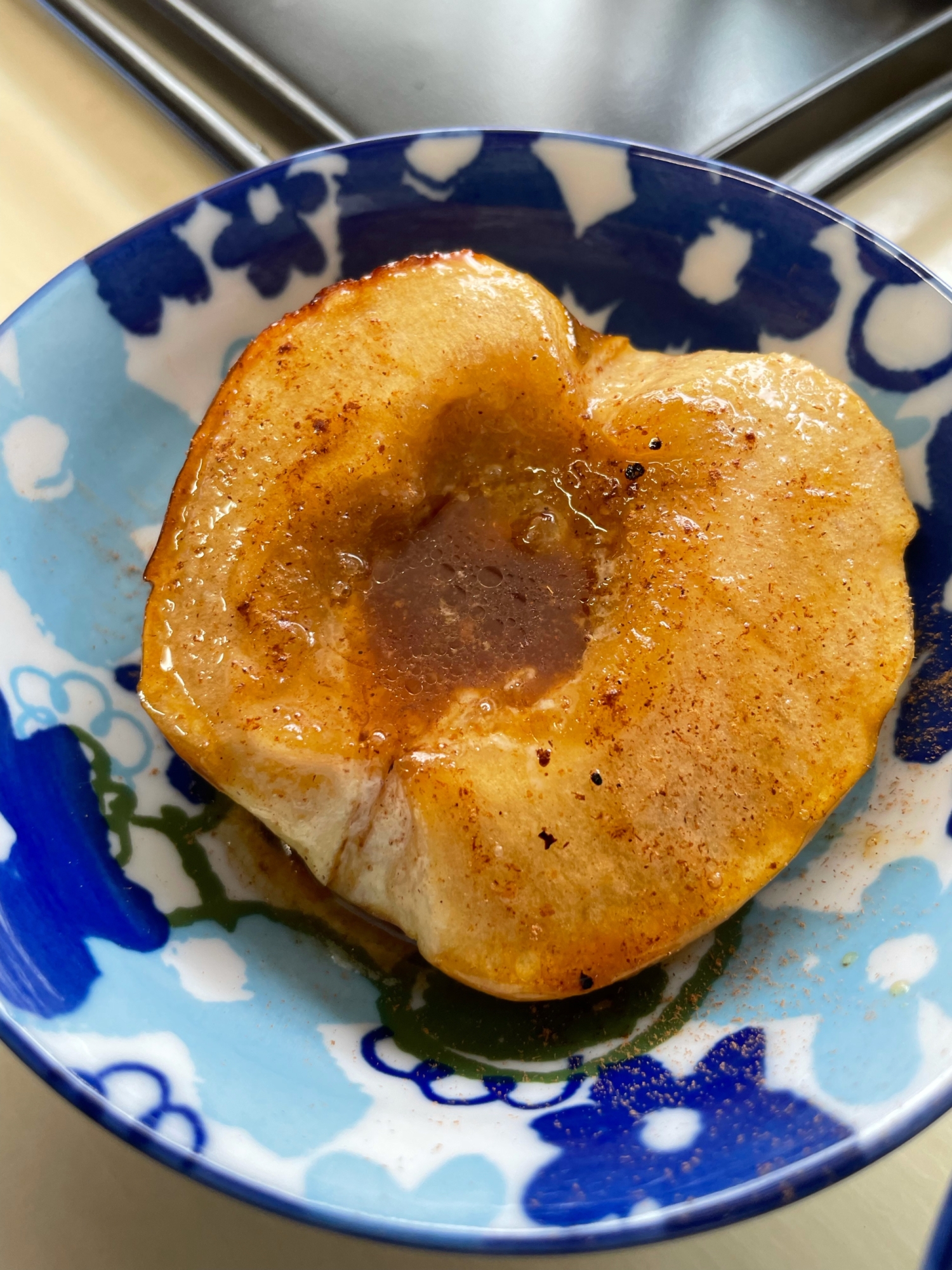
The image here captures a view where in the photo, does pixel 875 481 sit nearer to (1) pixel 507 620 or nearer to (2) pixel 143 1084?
(1) pixel 507 620

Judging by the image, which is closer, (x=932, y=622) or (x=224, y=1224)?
(x=224, y=1224)

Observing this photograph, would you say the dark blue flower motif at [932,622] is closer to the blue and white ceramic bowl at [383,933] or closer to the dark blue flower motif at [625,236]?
the blue and white ceramic bowl at [383,933]

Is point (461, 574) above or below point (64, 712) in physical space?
above

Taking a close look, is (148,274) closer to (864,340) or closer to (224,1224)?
(864,340)

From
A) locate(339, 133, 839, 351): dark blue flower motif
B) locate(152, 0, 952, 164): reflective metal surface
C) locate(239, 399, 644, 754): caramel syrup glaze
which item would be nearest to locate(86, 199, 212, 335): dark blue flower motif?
locate(339, 133, 839, 351): dark blue flower motif

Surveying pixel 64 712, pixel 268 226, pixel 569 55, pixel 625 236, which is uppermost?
pixel 569 55

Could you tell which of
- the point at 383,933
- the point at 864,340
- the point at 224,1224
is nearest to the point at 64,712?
the point at 383,933

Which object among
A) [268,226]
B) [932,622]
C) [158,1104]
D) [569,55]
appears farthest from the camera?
[569,55]

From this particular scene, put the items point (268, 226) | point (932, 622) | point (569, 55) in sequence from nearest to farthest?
point (932, 622)
point (268, 226)
point (569, 55)
